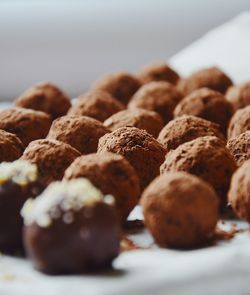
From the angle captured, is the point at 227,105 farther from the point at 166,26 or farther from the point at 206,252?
the point at 166,26

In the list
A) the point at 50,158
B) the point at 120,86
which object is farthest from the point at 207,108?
the point at 50,158

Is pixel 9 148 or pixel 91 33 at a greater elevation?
pixel 9 148

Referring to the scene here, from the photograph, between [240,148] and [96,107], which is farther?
[96,107]

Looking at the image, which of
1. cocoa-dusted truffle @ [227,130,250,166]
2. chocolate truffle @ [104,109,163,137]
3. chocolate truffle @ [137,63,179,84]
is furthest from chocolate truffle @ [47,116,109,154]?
chocolate truffle @ [137,63,179,84]

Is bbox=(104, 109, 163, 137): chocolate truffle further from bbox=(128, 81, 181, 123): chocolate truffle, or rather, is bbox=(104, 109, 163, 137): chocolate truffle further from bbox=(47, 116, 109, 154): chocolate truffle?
bbox=(128, 81, 181, 123): chocolate truffle

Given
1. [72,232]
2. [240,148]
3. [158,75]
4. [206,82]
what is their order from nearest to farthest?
[72,232], [240,148], [206,82], [158,75]

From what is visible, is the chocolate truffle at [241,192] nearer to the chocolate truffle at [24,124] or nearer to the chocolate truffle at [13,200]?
the chocolate truffle at [13,200]

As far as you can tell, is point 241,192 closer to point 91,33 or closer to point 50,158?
point 50,158
